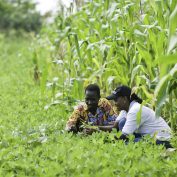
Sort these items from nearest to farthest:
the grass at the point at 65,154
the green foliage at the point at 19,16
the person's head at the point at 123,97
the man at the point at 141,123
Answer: the grass at the point at 65,154, the man at the point at 141,123, the person's head at the point at 123,97, the green foliage at the point at 19,16

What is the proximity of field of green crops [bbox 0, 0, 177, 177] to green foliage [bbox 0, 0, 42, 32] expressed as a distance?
47.7ft

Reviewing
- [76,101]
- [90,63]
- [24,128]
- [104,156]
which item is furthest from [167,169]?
[90,63]

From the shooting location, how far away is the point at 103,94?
→ 7.30 meters

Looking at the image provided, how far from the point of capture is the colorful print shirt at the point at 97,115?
6051mm

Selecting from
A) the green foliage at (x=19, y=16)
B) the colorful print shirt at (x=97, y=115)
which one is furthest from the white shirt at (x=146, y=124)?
the green foliage at (x=19, y=16)

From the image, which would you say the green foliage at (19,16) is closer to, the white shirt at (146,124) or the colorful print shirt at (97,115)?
the colorful print shirt at (97,115)

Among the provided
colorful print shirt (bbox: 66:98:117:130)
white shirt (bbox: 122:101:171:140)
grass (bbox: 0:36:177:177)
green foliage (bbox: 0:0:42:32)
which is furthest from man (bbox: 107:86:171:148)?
green foliage (bbox: 0:0:42:32)

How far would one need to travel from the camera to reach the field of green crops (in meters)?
4.30

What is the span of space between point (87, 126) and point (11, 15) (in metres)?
18.8

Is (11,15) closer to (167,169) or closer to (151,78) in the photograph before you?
(151,78)

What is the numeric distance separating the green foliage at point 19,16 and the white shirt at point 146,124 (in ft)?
60.4

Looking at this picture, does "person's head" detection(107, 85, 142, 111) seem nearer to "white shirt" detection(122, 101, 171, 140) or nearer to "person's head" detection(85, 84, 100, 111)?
"white shirt" detection(122, 101, 171, 140)

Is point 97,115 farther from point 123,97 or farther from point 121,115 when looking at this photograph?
point 123,97

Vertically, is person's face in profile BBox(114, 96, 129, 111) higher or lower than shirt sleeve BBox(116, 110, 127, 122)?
higher
